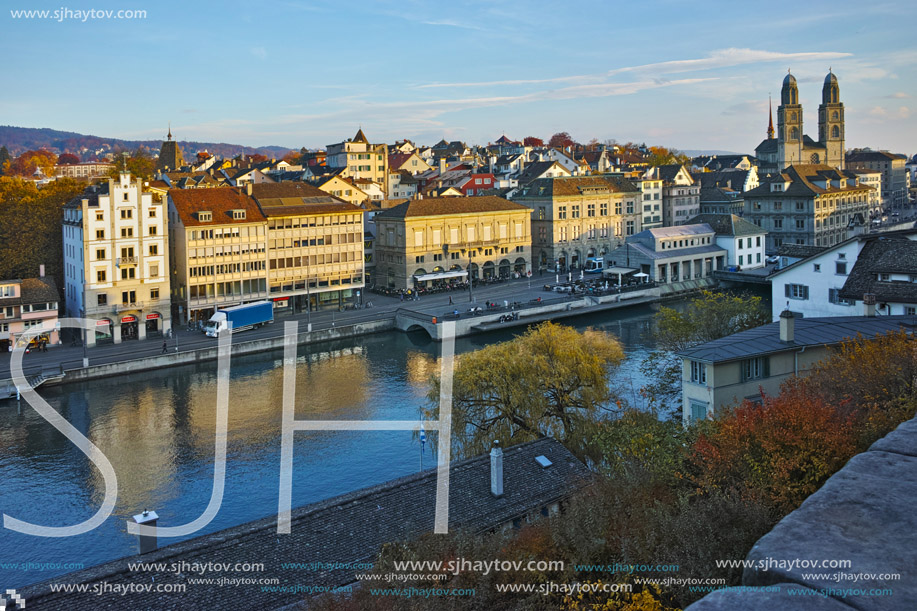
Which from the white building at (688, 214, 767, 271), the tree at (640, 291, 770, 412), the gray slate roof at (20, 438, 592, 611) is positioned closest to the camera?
the gray slate roof at (20, 438, 592, 611)

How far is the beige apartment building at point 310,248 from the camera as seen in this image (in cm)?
5262

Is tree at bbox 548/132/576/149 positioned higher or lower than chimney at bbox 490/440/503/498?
higher

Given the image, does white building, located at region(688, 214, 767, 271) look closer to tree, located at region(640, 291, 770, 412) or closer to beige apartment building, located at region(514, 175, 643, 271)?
beige apartment building, located at region(514, 175, 643, 271)

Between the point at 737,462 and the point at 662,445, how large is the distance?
21.4ft

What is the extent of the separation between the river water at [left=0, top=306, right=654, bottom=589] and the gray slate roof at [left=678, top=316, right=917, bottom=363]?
8.12 meters

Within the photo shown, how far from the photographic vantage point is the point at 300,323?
162 feet

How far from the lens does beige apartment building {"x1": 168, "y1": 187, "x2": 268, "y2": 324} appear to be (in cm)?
4909

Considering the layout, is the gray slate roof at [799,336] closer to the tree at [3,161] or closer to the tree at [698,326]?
the tree at [698,326]

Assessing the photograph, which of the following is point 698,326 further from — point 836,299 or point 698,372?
point 698,372

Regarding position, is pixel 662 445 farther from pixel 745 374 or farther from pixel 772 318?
pixel 772 318

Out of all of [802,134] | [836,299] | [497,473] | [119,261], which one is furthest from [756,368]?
[802,134]

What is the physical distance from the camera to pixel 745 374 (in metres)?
22.3

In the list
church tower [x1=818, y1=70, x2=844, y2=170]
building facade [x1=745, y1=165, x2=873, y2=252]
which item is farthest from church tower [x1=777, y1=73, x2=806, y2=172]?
building facade [x1=745, y1=165, x2=873, y2=252]

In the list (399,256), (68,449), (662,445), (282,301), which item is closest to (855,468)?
(662,445)
